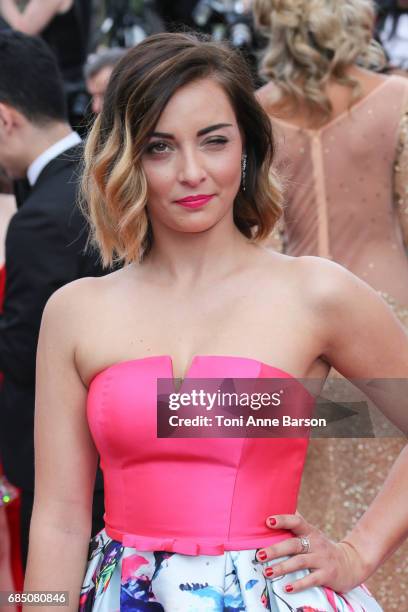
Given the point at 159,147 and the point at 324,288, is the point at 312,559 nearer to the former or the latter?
the point at 324,288

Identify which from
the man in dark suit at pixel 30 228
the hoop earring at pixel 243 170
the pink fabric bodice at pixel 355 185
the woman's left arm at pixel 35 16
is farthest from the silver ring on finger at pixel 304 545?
the woman's left arm at pixel 35 16

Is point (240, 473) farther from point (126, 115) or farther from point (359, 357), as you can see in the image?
point (126, 115)

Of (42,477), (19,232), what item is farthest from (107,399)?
(19,232)

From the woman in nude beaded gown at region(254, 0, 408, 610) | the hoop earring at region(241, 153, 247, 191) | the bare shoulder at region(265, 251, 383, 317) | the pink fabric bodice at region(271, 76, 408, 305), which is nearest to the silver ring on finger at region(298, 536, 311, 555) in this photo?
the bare shoulder at region(265, 251, 383, 317)

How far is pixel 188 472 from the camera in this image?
2082 mm

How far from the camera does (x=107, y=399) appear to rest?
214cm

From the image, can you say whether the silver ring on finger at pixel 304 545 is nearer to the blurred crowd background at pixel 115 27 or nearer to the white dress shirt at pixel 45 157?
the white dress shirt at pixel 45 157

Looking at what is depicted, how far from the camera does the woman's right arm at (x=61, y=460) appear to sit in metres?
2.23

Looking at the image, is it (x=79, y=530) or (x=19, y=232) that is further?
(x=19, y=232)

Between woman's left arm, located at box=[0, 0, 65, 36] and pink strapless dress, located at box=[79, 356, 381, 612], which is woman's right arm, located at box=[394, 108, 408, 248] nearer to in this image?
pink strapless dress, located at box=[79, 356, 381, 612]

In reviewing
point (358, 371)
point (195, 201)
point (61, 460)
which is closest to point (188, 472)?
point (61, 460)

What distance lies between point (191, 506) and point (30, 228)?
155 cm

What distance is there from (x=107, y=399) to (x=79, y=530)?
32 cm

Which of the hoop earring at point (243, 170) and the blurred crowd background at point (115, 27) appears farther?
the blurred crowd background at point (115, 27)
